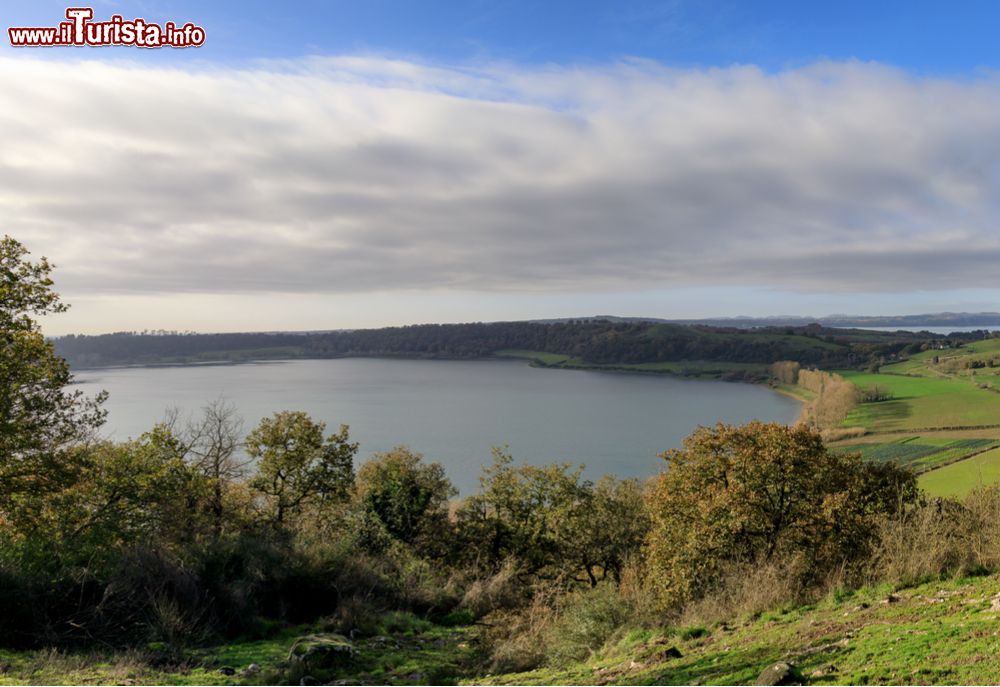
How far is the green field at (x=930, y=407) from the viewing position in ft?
201

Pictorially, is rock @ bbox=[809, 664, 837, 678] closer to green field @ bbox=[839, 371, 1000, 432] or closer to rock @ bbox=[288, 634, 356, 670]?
rock @ bbox=[288, 634, 356, 670]

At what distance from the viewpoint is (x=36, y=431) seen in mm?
11977

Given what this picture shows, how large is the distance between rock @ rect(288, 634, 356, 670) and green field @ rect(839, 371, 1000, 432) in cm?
6683

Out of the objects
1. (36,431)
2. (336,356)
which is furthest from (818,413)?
(336,356)

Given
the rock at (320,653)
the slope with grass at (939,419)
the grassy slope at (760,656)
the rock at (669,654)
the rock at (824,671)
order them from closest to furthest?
the grassy slope at (760,656)
the rock at (824,671)
the rock at (669,654)
the rock at (320,653)
the slope with grass at (939,419)

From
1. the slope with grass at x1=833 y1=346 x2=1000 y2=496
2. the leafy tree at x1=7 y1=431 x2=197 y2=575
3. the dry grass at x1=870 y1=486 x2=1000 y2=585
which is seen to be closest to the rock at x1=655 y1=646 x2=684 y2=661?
the dry grass at x1=870 y1=486 x2=1000 y2=585

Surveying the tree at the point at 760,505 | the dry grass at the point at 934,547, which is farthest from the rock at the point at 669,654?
the dry grass at the point at 934,547

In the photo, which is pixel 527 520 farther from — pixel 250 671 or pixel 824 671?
pixel 824 671

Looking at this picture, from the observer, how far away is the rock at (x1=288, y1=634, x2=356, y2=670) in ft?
33.6

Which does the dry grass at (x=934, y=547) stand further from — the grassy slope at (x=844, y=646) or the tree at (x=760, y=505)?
the tree at (x=760, y=505)

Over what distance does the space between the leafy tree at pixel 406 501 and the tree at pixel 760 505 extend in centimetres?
1017

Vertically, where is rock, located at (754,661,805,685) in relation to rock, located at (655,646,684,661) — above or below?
above

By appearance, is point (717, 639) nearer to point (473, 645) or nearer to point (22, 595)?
point (473, 645)

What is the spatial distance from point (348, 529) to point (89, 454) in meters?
9.11
